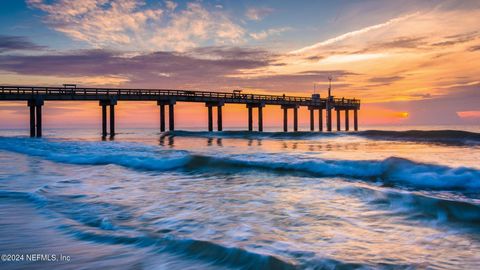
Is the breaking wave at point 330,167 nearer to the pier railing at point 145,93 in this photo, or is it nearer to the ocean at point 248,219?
the ocean at point 248,219

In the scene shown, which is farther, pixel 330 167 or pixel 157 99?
pixel 157 99

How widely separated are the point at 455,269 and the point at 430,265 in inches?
9.5

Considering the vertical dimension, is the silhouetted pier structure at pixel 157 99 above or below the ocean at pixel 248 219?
above

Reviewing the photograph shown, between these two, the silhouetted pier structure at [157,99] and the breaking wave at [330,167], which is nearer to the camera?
the breaking wave at [330,167]

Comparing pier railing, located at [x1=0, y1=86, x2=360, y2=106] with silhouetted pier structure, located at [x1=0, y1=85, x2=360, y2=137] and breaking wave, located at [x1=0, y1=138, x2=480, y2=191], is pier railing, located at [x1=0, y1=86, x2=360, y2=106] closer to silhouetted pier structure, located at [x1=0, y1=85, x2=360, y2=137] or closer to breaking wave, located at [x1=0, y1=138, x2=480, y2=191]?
silhouetted pier structure, located at [x1=0, y1=85, x2=360, y2=137]

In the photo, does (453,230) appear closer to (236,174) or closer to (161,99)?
(236,174)

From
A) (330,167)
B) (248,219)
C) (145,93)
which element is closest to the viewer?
(248,219)

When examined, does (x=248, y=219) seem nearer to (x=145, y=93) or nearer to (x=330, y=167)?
(x=330, y=167)

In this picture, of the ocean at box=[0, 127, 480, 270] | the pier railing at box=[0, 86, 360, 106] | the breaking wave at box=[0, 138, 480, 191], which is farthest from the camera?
the pier railing at box=[0, 86, 360, 106]

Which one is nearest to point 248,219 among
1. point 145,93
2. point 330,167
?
point 330,167

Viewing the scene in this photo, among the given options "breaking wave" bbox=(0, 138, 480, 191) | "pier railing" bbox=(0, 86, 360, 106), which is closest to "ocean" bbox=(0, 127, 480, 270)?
"breaking wave" bbox=(0, 138, 480, 191)

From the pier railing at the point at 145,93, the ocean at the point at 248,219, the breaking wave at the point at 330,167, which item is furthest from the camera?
the pier railing at the point at 145,93

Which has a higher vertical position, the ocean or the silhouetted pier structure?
the silhouetted pier structure

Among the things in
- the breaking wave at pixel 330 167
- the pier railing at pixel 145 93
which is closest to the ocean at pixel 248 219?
the breaking wave at pixel 330 167
